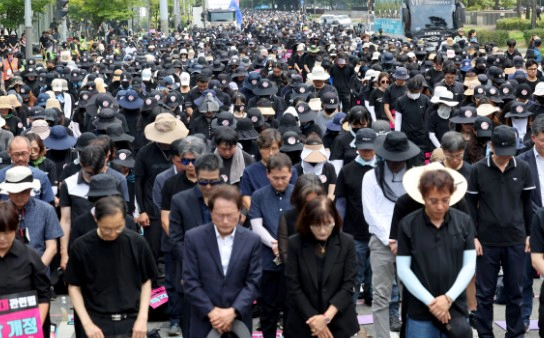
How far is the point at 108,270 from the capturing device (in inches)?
275

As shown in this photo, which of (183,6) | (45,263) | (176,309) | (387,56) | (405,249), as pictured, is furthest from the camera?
(183,6)

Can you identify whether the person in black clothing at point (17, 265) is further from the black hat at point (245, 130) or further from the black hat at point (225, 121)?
the black hat at point (225, 121)

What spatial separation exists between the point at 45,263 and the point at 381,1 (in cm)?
4954

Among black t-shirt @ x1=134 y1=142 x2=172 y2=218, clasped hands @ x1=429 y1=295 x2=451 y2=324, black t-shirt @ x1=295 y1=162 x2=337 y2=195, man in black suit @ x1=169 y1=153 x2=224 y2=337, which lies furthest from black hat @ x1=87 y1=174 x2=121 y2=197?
clasped hands @ x1=429 y1=295 x2=451 y2=324

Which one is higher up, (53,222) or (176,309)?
(53,222)

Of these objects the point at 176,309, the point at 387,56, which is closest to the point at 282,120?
the point at 176,309

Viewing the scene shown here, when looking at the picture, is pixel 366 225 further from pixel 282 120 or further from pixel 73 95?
pixel 73 95

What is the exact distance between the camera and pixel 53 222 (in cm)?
808

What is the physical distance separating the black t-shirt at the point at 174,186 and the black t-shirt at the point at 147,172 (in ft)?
4.98

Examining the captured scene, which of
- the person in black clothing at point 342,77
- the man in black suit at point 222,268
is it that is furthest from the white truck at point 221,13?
the man in black suit at point 222,268

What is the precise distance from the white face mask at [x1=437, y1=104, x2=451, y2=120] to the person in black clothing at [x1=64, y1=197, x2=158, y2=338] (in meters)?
7.43

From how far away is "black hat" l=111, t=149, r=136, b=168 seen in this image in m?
10.5

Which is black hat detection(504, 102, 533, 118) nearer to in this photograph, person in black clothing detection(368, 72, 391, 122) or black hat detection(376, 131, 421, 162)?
black hat detection(376, 131, 421, 162)

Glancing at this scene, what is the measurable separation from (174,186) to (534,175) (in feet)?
10.6
